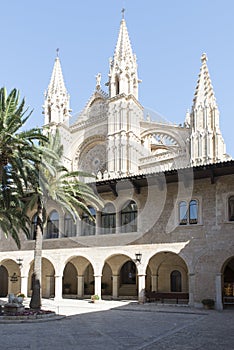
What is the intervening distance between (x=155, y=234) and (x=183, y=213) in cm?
213

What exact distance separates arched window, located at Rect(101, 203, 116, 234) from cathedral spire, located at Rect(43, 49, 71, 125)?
102 feet

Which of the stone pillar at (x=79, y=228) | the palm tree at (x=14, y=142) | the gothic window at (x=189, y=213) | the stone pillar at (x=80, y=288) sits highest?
the palm tree at (x=14, y=142)

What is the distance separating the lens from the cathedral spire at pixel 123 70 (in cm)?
5059

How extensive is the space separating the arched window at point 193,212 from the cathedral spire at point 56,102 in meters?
35.6

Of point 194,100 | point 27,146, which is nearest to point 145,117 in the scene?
point 194,100

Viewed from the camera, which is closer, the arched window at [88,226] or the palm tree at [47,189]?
the palm tree at [47,189]

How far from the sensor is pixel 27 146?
1912 centimetres

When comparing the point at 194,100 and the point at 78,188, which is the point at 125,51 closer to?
the point at 194,100

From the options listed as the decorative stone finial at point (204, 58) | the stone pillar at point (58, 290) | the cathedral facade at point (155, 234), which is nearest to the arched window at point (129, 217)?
the cathedral facade at point (155, 234)

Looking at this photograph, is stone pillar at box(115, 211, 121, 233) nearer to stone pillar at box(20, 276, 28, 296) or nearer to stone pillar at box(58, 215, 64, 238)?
stone pillar at box(58, 215, 64, 238)

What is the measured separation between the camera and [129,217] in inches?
1079

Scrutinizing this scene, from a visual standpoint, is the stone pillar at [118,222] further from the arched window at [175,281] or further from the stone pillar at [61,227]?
the arched window at [175,281]

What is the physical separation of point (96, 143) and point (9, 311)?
3573 centimetres

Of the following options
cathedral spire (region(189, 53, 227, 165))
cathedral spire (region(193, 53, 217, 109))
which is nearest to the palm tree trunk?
cathedral spire (region(189, 53, 227, 165))
